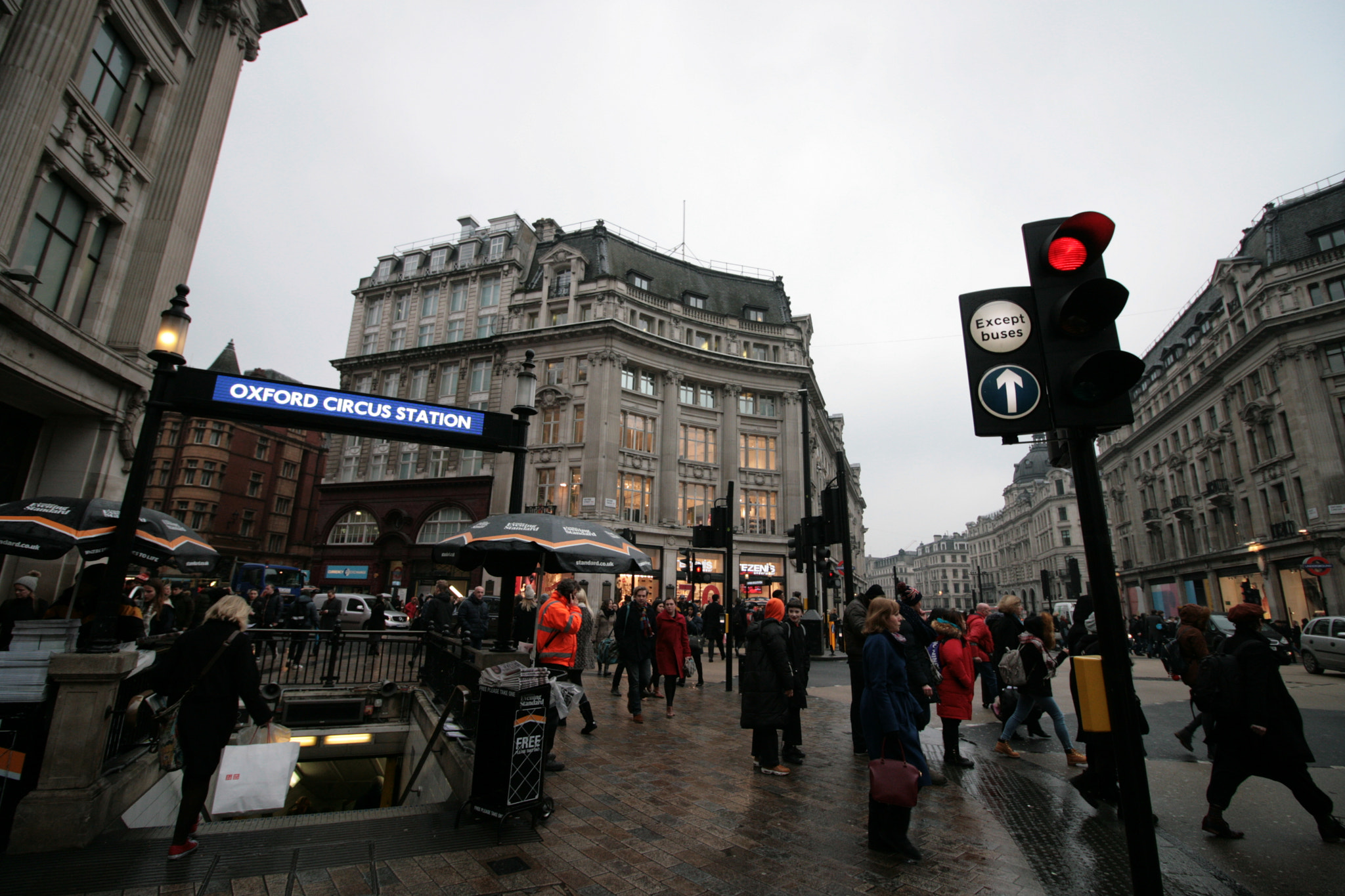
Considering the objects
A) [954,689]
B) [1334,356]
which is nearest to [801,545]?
[954,689]

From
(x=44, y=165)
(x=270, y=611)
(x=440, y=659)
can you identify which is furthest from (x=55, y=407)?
(x=440, y=659)

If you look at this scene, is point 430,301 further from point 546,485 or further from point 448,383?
point 546,485

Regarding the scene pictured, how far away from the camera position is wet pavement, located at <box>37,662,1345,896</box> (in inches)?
154

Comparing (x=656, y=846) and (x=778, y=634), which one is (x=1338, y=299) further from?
(x=656, y=846)

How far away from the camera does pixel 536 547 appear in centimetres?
783

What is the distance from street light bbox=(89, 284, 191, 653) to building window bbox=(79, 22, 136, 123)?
426 inches

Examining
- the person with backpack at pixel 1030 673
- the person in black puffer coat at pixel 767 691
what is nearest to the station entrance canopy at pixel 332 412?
the person in black puffer coat at pixel 767 691

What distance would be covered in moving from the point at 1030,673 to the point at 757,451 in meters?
31.1

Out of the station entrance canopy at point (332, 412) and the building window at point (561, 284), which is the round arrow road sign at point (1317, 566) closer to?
the station entrance canopy at point (332, 412)

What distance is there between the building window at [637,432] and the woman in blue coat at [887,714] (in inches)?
1199

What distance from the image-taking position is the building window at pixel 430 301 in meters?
40.9

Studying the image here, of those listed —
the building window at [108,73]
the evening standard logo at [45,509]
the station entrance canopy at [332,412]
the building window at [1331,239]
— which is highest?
the building window at [1331,239]

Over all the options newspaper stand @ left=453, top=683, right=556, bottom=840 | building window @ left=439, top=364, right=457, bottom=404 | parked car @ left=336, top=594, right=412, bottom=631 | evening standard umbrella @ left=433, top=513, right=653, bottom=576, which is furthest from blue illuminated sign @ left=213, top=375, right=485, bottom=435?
building window @ left=439, top=364, right=457, bottom=404

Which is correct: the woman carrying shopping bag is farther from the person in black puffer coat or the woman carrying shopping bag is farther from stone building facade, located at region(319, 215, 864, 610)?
stone building facade, located at region(319, 215, 864, 610)
